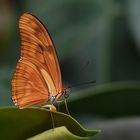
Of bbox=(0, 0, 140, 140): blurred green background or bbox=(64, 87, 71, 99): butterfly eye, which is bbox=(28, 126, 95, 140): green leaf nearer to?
bbox=(64, 87, 71, 99): butterfly eye

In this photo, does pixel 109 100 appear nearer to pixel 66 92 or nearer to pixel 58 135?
pixel 66 92

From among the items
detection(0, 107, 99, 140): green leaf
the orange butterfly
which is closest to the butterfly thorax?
the orange butterfly

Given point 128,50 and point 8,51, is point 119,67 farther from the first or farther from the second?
point 8,51

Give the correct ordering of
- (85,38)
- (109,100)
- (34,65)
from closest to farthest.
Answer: (34,65), (109,100), (85,38)

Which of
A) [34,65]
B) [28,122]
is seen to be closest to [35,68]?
[34,65]

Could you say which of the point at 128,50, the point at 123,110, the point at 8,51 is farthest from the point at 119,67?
the point at 123,110

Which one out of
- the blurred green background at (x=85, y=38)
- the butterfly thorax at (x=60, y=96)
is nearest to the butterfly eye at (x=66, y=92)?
the butterfly thorax at (x=60, y=96)

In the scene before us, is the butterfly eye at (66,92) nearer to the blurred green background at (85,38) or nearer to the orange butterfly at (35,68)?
the orange butterfly at (35,68)
